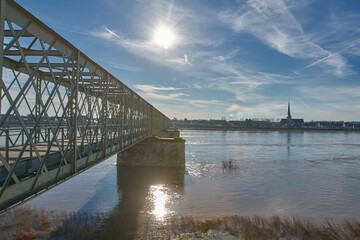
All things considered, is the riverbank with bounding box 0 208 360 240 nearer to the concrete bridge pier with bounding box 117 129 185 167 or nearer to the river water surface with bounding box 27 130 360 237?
the river water surface with bounding box 27 130 360 237

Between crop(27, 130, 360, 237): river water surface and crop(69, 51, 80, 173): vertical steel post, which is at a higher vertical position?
crop(69, 51, 80, 173): vertical steel post

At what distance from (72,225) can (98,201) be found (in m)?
5.52

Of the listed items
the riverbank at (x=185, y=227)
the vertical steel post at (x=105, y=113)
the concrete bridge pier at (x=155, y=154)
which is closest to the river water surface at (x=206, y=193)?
the riverbank at (x=185, y=227)

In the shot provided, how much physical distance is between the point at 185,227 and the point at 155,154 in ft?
68.1

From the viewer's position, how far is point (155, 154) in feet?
116

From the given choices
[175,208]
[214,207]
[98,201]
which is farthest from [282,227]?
[98,201]

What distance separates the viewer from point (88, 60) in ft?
36.8

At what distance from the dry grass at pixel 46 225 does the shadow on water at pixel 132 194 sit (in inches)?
36.7

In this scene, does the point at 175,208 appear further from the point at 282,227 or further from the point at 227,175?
the point at 227,175

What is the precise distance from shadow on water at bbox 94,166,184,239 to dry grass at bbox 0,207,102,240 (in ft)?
3.06

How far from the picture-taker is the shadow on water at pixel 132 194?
1499 centimetres

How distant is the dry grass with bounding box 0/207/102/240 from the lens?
13.6 metres

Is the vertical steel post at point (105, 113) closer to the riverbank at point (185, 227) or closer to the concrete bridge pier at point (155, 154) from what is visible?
the riverbank at point (185, 227)

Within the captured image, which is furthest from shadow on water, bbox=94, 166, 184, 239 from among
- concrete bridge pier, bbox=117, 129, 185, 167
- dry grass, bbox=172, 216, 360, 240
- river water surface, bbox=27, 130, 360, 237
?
dry grass, bbox=172, 216, 360, 240
